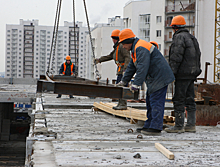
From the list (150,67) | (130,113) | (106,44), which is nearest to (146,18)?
(106,44)

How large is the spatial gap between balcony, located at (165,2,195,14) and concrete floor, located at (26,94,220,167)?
155 feet

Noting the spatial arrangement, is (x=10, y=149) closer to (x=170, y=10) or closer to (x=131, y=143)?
(x=131, y=143)

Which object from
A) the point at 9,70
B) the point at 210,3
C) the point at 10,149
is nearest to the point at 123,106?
the point at 10,149

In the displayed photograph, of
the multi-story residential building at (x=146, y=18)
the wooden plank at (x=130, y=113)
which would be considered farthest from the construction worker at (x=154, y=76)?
the multi-story residential building at (x=146, y=18)

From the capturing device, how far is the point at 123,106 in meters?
7.39

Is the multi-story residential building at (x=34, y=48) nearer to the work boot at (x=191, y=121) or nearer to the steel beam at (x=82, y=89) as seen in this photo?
the steel beam at (x=82, y=89)

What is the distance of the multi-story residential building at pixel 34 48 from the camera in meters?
128

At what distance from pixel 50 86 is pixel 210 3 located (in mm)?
45138

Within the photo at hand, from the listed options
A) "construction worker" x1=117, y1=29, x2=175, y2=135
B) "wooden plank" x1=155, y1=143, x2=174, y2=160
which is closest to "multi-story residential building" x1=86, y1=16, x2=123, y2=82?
"construction worker" x1=117, y1=29, x2=175, y2=135

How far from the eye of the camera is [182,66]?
219 inches

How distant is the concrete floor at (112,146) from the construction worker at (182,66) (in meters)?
0.50

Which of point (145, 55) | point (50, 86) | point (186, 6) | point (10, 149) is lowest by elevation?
point (10, 149)

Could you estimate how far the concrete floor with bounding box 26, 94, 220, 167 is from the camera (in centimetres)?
373

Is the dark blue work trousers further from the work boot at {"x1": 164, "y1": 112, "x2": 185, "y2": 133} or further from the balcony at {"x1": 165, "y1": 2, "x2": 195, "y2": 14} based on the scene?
the balcony at {"x1": 165, "y1": 2, "x2": 195, "y2": 14}
